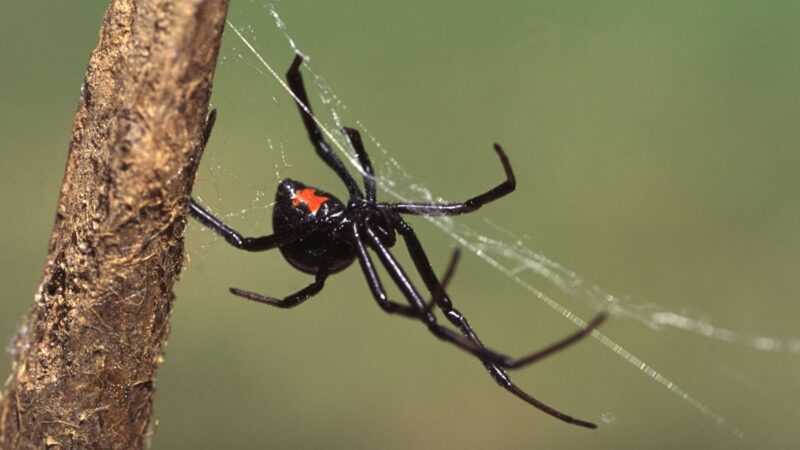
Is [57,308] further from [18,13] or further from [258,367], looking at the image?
[18,13]

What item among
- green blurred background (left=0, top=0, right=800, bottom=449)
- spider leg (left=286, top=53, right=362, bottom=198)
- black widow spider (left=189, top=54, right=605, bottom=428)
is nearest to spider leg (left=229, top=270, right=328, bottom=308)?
black widow spider (left=189, top=54, right=605, bottom=428)

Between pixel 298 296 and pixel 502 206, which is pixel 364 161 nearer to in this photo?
pixel 298 296

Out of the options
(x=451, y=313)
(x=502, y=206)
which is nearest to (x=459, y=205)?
(x=451, y=313)

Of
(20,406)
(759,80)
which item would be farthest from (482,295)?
(20,406)

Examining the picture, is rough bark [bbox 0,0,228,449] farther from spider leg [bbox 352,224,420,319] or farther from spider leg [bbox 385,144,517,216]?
spider leg [bbox 385,144,517,216]

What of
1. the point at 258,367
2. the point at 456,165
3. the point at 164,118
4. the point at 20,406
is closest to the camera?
the point at 164,118
